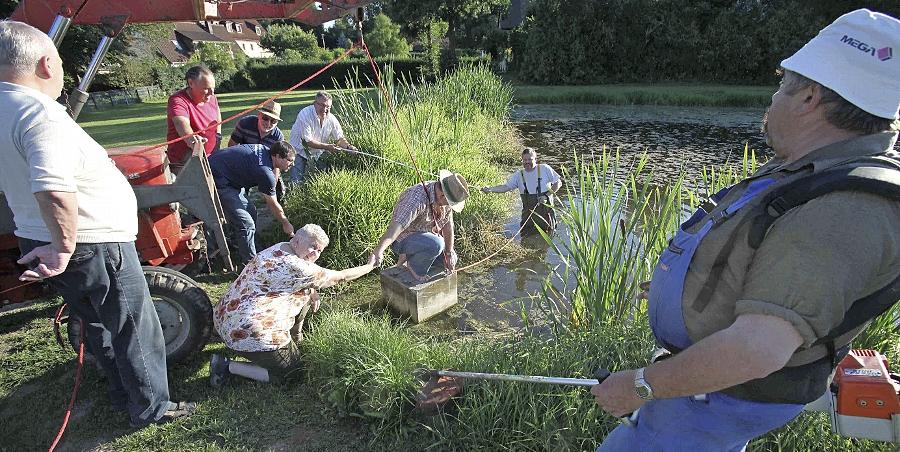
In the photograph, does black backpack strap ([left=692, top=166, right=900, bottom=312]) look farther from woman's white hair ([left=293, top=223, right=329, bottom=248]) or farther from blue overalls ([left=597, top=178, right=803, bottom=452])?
woman's white hair ([left=293, top=223, right=329, bottom=248])

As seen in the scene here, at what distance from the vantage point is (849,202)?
989 millimetres

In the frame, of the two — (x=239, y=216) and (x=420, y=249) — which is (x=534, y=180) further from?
(x=239, y=216)

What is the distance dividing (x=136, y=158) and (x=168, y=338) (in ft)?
4.90

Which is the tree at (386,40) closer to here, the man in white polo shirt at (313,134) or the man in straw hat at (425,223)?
the man in white polo shirt at (313,134)

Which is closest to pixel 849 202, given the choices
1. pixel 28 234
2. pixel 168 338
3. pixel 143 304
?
pixel 143 304

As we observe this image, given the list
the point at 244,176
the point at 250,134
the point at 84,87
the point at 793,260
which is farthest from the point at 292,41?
the point at 793,260

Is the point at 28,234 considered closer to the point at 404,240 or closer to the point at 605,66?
the point at 404,240

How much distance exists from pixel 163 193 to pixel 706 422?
3.60 meters

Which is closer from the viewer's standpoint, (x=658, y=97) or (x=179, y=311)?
(x=179, y=311)

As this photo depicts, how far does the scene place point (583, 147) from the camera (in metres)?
11.0

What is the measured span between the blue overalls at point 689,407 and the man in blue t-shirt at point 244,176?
359 cm

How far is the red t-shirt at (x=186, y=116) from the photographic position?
14.4ft

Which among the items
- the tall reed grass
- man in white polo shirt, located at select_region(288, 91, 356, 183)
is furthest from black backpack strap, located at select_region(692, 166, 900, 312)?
man in white polo shirt, located at select_region(288, 91, 356, 183)

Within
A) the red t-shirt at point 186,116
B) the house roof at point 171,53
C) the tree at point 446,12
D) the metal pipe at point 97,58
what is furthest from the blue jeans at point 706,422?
the house roof at point 171,53
